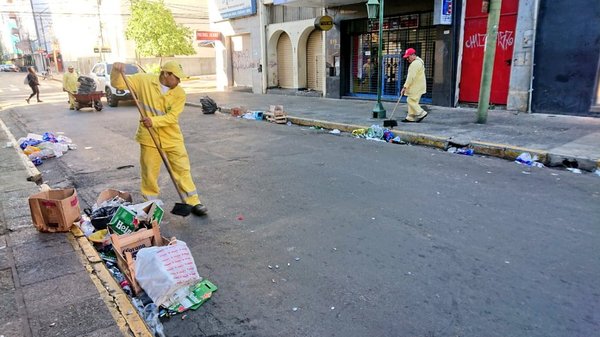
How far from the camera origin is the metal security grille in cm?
1508

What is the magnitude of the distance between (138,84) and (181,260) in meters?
2.46

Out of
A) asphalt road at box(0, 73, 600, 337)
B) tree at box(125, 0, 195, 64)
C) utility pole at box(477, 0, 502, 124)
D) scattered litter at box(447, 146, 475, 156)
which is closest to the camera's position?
asphalt road at box(0, 73, 600, 337)

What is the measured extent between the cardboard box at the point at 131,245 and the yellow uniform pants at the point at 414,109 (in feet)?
28.7

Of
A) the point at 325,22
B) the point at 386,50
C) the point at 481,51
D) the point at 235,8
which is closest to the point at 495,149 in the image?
the point at 481,51

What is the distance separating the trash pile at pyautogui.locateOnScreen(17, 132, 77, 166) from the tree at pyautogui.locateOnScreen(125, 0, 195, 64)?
24.6 metres

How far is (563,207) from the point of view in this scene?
518 centimetres

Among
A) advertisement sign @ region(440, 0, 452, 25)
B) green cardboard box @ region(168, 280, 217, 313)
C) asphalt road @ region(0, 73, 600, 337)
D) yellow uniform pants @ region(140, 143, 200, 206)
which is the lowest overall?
asphalt road @ region(0, 73, 600, 337)

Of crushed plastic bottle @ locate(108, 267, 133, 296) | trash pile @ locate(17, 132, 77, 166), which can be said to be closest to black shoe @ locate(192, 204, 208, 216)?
crushed plastic bottle @ locate(108, 267, 133, 296)

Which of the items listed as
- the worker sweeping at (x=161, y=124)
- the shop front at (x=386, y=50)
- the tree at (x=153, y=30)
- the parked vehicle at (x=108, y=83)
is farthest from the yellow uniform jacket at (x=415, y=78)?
the tree at (x=153, y=30)

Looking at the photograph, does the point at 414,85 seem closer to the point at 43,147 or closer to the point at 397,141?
the point at 397,141

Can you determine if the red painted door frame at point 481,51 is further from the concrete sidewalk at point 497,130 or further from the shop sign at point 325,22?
the shop sign at point 325,22

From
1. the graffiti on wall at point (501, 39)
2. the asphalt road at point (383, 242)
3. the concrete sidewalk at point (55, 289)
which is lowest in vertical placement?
the asphalt road at point (383, 242)

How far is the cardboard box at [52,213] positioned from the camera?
416 centimetres

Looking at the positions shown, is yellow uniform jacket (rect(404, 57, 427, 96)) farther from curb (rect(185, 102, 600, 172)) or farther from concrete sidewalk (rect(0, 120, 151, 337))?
concrete sidewalk (rect(0, 120, 151, 337))
